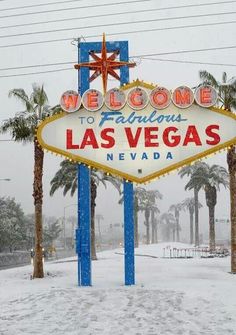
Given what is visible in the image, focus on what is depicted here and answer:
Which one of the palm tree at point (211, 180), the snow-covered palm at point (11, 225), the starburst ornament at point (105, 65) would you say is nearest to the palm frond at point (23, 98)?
the starburst ornament at point (105, 65)

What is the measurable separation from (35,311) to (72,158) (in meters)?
5.91

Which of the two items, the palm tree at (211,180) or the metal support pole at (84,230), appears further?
the palm tree at (211,180)

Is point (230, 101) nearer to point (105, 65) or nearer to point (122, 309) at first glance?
point (105, 65)

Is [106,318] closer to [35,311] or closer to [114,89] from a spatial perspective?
[35,311]

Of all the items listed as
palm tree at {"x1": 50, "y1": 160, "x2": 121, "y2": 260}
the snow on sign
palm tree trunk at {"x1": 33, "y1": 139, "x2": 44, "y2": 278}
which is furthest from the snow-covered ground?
palm tree at {"x1": 50, "y1": 160, "x2": 121, "y2": 260}

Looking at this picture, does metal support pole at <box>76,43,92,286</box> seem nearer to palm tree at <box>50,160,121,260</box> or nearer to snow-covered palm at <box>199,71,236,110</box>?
snow-covered palm at <box>199,71,236,110</box>

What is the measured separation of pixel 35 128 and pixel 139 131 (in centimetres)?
893

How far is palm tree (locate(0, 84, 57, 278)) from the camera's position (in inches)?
926

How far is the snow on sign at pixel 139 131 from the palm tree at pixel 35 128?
278 inches

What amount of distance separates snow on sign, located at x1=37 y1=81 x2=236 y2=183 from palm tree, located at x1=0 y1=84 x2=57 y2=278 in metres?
7.07

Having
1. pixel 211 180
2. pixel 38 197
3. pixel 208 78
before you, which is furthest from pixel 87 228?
pixel 211 180

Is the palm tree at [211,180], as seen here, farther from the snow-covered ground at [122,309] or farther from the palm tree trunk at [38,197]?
the snow-covered ground at [122,309]

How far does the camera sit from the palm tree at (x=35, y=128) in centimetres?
2353

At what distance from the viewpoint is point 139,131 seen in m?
17.0
